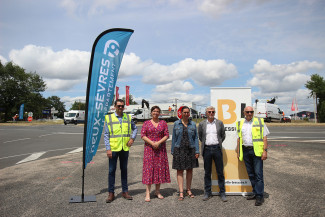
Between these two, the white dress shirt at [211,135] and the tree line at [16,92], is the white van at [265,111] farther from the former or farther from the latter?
the tree line at [16,92]

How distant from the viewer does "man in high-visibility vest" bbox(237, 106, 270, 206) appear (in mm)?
4910

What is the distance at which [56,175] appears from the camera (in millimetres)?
7379

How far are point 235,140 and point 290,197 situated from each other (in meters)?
1.45

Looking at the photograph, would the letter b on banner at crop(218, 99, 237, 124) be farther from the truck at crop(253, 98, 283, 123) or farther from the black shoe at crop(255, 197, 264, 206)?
the truck at crop(253, 98, 283, 123)

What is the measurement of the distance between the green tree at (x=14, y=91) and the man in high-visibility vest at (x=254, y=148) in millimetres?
74886

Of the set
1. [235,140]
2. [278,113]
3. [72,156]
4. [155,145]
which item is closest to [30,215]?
[155,145]

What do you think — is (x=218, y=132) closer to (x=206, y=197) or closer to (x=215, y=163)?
(x=215, y=163)

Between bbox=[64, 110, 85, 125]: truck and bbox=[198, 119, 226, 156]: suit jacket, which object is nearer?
bbox=[198, 119, 226, 156]: suit jacket

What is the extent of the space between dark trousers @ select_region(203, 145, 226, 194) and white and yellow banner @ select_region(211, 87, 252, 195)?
0.19m

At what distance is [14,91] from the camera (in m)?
71.5

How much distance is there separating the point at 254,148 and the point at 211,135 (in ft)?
2.62

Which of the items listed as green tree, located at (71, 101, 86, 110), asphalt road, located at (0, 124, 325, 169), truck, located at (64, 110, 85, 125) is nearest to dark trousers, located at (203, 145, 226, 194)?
asphalt road, located at (0, 124, 325, 169)

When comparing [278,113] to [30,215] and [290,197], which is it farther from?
A: [30,215]

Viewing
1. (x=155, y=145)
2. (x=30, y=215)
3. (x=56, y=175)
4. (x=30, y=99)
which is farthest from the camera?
(x=30, y=99)
